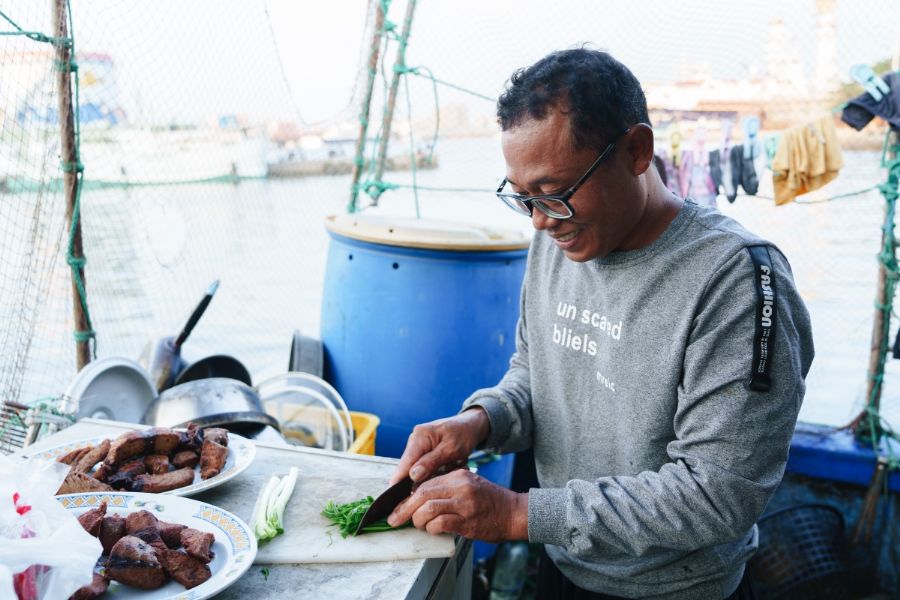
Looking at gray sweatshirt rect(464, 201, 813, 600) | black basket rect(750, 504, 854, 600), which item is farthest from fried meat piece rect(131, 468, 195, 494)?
black basket rect(750, 504, 854, 600)

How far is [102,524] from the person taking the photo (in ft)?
4.51

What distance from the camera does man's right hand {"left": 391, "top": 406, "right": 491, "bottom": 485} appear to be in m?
1.71

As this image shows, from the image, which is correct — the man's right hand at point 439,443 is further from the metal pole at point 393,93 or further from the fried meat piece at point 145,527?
the metal pole at point 393,93

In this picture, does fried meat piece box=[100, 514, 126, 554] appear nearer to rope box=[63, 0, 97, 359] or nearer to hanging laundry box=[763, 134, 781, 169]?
rope box=[63, 0, 97, 359]

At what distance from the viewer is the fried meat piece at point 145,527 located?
1.34 metres

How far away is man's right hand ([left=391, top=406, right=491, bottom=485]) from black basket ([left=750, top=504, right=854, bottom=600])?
2.10m

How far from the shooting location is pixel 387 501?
1556 millimetres

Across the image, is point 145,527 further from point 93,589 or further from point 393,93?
point 393,93

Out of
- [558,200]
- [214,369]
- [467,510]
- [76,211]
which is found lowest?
[214,369]

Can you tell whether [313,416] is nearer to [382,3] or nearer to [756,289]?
[756,289]

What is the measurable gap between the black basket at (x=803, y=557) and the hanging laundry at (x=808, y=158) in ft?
4.96

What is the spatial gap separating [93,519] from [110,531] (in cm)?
4

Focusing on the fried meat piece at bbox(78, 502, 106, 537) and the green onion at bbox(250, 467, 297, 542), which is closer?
the fried meat piece at bbox(78, 502, 106, 537)

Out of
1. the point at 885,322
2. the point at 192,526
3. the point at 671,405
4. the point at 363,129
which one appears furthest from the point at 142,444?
the point at 885,322
